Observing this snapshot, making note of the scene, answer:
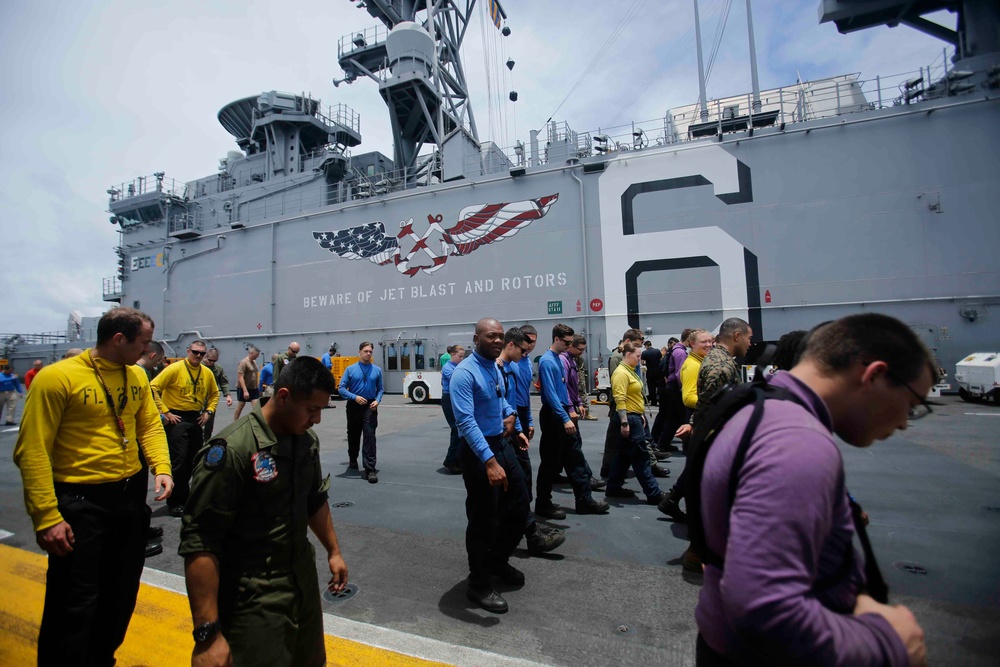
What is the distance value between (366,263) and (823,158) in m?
16.8

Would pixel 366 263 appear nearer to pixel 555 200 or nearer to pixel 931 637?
pixel 555 200

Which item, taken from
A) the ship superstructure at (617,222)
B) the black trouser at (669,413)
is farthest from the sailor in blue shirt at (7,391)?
the black trouser at (669,413)

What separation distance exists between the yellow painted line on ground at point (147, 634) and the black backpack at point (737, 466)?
1876mm

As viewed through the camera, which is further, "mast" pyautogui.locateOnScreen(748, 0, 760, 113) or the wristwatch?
"mast" pyautogui.locateOnScreen(748, 0, 760, 113)

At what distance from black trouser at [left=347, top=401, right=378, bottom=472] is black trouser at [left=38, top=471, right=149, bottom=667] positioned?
3.78 meters

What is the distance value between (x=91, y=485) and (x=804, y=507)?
9.89 feet

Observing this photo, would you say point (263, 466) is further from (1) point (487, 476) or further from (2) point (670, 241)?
(2) point (670, 241)

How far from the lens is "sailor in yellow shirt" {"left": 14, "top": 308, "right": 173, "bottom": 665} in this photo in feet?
6.95

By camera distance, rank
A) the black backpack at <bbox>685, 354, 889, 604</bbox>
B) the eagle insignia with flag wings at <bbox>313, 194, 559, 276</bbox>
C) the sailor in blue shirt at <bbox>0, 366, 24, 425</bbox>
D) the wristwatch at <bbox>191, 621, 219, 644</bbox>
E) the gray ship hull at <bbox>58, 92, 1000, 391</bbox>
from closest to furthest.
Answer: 1. the black backpack at <bbox>685, 354, 889, 604</bbox>
2. the wristwatch at <bbox>191, 621, 219, 644</bbox>
3. the sailor in blue shirt at <bbox>0, 366, 24, 425</bbox>
4. the gray ship hull at <bbox>58, 92, 1000, 391</bbox>
5. the eagle insignia with flag wings at <bbox>313, 194, 559, 276</bbox>

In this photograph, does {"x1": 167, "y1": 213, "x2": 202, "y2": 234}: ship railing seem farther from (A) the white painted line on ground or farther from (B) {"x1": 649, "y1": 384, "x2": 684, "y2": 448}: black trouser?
(A) the white painted line on ground

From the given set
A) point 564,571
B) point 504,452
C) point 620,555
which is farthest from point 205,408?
point 620,555

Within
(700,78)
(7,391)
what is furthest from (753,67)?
(7,391)

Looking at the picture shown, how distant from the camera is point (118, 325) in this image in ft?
8.29

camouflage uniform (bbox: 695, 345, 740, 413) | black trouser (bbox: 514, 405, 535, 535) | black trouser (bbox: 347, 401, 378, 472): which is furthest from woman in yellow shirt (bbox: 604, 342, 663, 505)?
black trouser (bbox: 347, 401, 378, 472)
